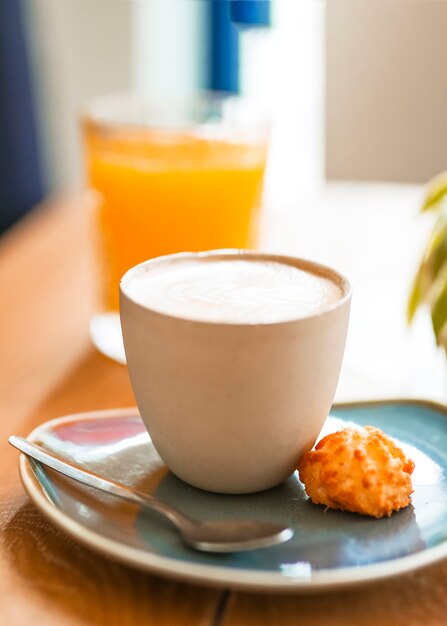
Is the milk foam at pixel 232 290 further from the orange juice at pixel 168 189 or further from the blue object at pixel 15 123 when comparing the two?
the blue object at pixel 15 123

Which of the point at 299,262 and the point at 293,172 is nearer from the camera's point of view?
the point at 299,262

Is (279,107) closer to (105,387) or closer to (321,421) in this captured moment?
(105,387)

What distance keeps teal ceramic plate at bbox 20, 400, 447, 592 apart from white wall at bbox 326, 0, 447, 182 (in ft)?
8.00

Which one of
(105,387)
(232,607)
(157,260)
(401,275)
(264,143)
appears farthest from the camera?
(401,275)

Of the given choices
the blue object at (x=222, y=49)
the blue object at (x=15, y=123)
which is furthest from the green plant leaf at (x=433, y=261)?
the blue object at (x=222, y=49)

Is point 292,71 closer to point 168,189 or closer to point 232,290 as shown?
point 168,189

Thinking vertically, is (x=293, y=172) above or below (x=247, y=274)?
below

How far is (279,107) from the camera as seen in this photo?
113 inches

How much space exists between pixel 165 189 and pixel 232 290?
0.40m

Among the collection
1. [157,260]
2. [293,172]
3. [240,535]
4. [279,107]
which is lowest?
[293,172]

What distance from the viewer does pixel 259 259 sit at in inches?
25.5

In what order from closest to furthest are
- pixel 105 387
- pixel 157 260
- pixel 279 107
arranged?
pixel 157 260, pixel 105 387, pixel 279 107

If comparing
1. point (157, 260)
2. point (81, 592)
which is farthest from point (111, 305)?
point (81, 592)

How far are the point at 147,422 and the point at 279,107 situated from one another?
2.43 metres
